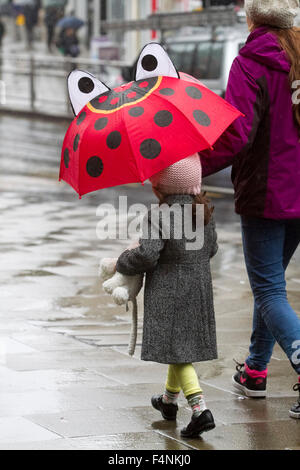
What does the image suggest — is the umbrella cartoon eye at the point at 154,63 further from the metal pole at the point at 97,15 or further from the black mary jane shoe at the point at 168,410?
the metal pole at the point at 97,15

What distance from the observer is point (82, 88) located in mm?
4844

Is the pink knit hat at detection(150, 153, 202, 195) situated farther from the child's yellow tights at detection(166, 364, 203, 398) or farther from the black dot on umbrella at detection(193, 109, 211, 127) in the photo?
the child's yellow tights at detection(166, 364, 203, 398)

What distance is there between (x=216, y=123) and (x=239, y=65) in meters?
0.44

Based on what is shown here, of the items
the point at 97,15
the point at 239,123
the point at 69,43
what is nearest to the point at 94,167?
the point at 239,123

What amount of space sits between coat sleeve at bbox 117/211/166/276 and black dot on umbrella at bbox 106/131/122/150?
1.17 ft

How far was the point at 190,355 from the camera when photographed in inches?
190

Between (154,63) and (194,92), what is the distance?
0.74ft

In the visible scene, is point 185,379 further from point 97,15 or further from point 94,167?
point 97,15

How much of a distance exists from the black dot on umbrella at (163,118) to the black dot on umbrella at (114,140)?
0.18 m

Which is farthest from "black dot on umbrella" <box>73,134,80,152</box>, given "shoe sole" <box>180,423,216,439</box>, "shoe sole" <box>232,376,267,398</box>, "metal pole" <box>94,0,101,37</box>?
"metal pole" <box>94,0,101,37</box>

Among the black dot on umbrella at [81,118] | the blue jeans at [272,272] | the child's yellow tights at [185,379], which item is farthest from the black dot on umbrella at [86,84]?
the child's yellow tights at [185,379]

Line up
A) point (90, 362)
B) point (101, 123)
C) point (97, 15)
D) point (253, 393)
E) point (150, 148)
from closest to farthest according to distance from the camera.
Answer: point (150, 148), point (101, 123), point (253, 393), point (90, 362), point (97, 15)

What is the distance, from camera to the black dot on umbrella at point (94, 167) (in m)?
4.66
